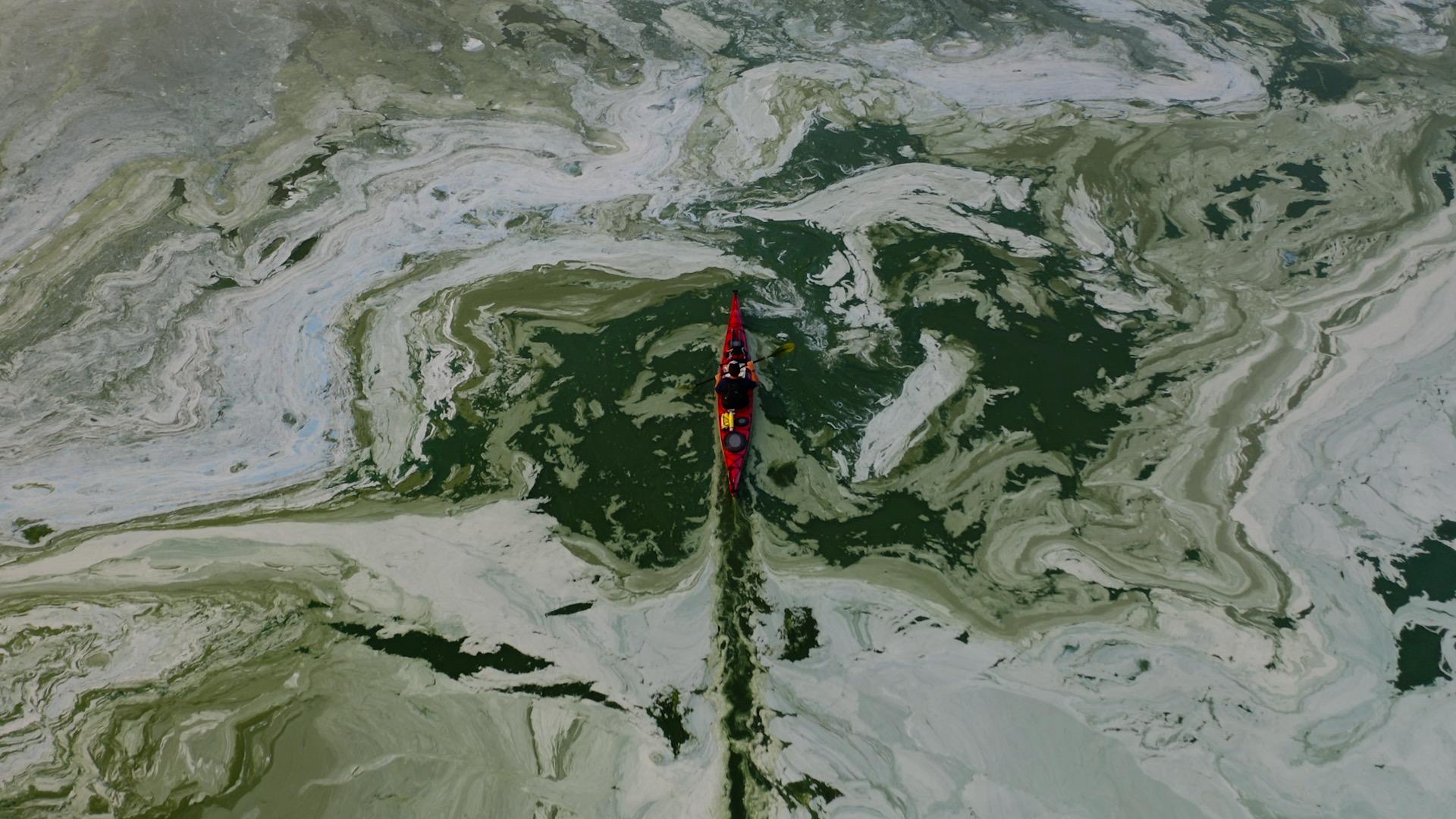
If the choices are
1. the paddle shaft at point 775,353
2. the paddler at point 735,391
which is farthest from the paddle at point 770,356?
the paddler at point 735,391

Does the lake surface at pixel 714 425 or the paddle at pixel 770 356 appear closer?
the lake surface at pixel 714 425

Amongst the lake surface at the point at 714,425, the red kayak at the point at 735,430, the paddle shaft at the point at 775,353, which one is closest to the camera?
the lake surface at the point at 714,425

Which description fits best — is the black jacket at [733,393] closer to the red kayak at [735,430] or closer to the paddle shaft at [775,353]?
the red kayak at [735,430]

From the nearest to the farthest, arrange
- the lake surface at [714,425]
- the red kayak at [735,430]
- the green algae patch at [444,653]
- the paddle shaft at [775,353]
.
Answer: the lake surface at [714,425], the green algae patch at [444,653], the red kayak at [735,430], the paddle shaft at [775,353]

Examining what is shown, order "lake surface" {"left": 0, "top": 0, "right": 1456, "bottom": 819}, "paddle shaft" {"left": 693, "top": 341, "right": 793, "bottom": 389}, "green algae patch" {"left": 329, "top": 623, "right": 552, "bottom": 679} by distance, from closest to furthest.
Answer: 1. "lake surface" {"left": 0, "top": 0, "right": 1456, "bottom": 819}
2. "green algae patch" {"left": 329, "top": 623, "right": 552, "bottom": 679}
3. "paddle shaft" {"left": 693, "top": 341, "right": 793, "bottom": 389}

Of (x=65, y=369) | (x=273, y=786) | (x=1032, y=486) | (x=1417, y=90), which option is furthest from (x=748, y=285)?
(x=1417, y=90)

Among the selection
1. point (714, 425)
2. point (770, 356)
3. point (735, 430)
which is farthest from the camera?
Answer: point (770, 356)

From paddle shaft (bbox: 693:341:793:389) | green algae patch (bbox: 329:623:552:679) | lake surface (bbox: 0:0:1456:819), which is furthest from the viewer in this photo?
paddle shaft (bbox: 693:341:793:389)

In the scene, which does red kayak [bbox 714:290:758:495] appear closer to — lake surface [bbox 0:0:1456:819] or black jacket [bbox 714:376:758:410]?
black jacket [bbox 714:376:758:410]

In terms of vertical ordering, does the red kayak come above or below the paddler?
below

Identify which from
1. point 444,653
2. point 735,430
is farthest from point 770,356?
point 444,653

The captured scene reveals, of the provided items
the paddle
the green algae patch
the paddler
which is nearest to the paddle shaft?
the paddle

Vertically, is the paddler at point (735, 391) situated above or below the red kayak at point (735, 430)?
above

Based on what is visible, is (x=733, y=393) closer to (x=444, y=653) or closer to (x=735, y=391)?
(x=735, y=391)
